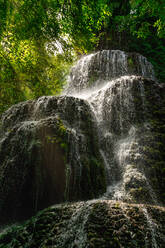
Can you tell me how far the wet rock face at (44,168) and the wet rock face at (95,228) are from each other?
0.79m

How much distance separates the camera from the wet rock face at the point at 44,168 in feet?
10.8

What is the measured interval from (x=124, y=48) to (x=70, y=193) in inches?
406

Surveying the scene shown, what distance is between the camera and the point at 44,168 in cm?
340

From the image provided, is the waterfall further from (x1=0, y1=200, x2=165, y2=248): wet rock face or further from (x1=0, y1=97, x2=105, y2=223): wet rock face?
(x1=0, y1=200, x2=165, y2=248): wet rock face

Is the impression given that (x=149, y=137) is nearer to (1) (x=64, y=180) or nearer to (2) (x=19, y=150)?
(1) (x=64, y=180)

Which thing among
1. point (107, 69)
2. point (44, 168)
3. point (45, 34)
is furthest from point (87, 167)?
point (107, 69)

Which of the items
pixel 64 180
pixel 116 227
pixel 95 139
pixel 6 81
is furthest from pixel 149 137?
pixel 6 81

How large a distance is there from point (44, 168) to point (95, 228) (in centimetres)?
173

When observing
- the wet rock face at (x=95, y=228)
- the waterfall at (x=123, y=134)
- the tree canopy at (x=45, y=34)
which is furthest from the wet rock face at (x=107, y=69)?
the wet rock face at (x=95, y=228)

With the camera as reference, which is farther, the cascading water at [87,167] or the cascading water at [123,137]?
the cascading water at [123,137]

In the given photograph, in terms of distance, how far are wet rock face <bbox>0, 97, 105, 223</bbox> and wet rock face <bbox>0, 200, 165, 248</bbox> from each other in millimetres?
793

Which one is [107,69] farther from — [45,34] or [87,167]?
[87,167]

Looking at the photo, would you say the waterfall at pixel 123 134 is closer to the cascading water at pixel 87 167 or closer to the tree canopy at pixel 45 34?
the cascading water at pixel 87 167

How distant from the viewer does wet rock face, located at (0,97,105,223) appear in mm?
3289
